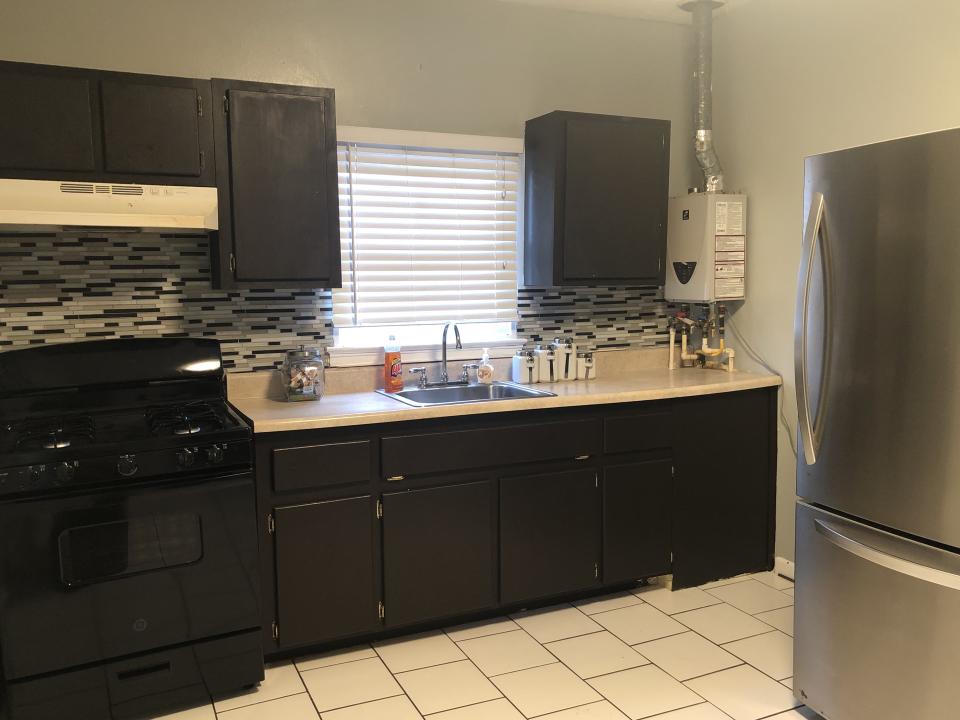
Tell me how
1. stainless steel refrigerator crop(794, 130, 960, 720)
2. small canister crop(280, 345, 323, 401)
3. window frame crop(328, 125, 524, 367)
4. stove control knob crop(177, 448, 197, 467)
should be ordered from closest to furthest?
stainless steel refrigerator crop(794, 130, 960, 720), stove control knob crop(177, 448, 197, 467), small canister crop(280, 345, 323, 401), window frame crop(328, 125, 524, 367)

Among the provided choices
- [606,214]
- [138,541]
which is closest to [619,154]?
[606,214]

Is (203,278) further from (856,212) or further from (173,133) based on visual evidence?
(856,212)

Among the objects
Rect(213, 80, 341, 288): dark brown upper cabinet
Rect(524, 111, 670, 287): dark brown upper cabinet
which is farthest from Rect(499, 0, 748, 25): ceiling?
Rect(213, 80, 341, 288): dark brown upper cabinet

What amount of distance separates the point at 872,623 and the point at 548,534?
49.5 inches

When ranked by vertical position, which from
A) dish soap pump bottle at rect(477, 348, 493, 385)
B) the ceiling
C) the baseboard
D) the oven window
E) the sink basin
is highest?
the ceiling

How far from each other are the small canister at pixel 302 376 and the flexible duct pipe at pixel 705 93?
203cm

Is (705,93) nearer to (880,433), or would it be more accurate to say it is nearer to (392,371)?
(392,371)

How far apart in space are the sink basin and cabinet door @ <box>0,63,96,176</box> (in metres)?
1.44

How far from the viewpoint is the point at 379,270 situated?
3.45 metres

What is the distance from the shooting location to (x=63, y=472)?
7.52 feet

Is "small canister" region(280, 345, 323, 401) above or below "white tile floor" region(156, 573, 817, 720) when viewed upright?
above

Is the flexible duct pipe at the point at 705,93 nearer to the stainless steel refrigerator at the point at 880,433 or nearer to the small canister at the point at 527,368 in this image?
the small canister at the point at 527,368

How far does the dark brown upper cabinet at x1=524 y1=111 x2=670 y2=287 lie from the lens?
344 centimetres

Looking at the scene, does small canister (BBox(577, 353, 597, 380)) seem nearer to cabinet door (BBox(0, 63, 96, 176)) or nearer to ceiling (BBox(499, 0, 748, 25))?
ceiling (BBox(499, 0, 748, 25))
